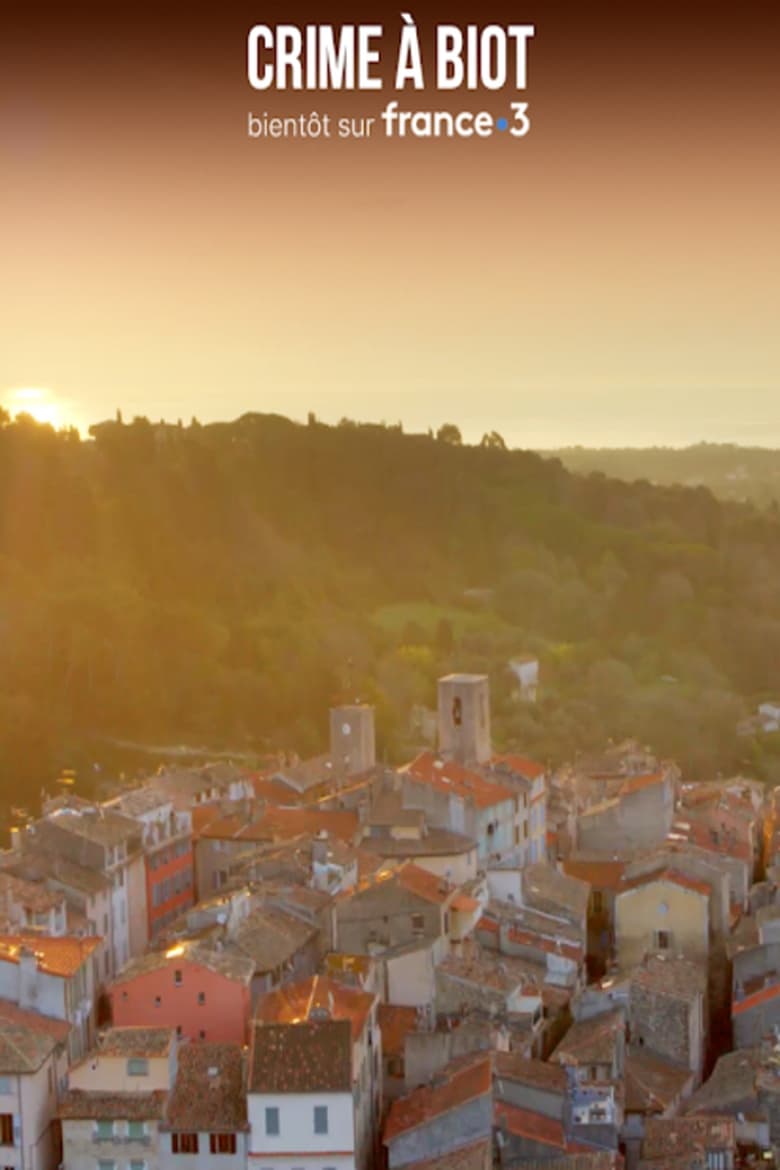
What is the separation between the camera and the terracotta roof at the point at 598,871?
10523 mm

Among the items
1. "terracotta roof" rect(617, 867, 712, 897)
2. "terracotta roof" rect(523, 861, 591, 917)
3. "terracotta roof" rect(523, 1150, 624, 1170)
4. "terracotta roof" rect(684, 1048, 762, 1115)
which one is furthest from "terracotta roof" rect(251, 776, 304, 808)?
"terracotta roof" rect(523, 1150, 624, 1170)

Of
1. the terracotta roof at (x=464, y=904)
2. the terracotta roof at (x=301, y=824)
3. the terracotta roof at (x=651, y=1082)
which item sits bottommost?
the terracotta roof at (x=651, y=1082)

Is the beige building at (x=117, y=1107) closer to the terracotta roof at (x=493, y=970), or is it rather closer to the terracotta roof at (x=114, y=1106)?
the terracotta roof at (x=114, y=1106)

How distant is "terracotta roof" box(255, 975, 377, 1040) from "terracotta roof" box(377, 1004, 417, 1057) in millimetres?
338

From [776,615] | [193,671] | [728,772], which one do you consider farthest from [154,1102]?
[776,615]

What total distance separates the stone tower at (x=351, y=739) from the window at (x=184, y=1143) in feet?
23.1

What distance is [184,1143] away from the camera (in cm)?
661

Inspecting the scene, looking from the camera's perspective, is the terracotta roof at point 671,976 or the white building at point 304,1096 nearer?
the white building at point 304,1096

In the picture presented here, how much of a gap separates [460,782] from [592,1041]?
12.4ft

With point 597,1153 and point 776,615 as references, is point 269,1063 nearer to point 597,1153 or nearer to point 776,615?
point 597,1153

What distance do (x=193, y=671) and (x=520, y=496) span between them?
30.1ft

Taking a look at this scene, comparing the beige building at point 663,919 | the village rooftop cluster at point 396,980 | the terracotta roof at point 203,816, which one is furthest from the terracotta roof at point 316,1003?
the terracotta roof at point 203,816

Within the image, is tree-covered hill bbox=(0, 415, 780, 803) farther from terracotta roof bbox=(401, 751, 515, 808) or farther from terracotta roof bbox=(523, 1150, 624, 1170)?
terracotta roof bbox=(523, 1150, 624, 1170)

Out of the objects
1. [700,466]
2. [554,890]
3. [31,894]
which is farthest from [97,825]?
[700,466]
